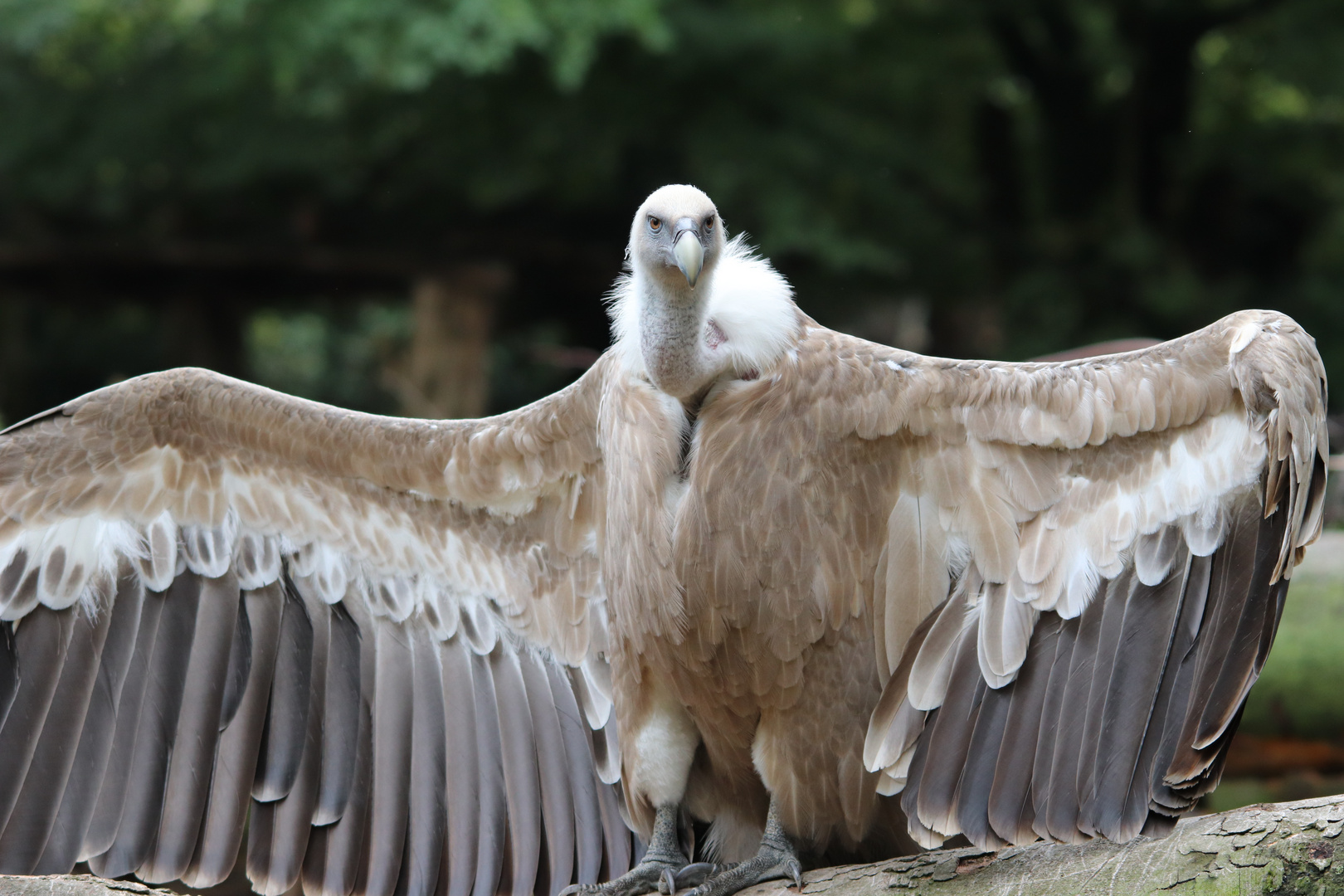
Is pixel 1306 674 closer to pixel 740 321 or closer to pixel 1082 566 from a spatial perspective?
pixel 1082 566

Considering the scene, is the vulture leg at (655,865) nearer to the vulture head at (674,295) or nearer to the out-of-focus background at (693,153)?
the vulture head at (674,295)

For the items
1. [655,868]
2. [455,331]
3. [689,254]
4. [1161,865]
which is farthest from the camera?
[455,331]

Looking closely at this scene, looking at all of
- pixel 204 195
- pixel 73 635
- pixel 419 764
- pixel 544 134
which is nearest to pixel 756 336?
pixel 419 764

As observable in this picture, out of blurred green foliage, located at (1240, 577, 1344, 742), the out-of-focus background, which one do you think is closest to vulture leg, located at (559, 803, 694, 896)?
blurred green foliage, located at (1240, 577, 1344, 742)

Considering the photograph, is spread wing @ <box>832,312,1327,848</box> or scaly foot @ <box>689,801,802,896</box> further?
scaly foot @ <box>689,801,802,896</box>

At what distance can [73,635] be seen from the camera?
435 centimetres

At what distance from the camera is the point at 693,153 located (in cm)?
1079

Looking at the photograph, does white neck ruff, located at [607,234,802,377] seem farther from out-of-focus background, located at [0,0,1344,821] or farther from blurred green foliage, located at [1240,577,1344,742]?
out-of-focus background, located at [0,0,1344,821]

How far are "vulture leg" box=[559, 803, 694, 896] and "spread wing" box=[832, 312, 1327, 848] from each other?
66 centimetres

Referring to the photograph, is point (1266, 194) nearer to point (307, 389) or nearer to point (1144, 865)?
point (1144, 865)

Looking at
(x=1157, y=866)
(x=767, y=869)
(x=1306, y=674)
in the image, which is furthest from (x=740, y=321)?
(x=1306, y=674)

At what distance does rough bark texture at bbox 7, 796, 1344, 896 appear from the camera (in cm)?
293

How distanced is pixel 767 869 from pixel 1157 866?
1006 millimetres

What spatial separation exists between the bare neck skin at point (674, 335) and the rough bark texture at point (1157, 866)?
1.32m
